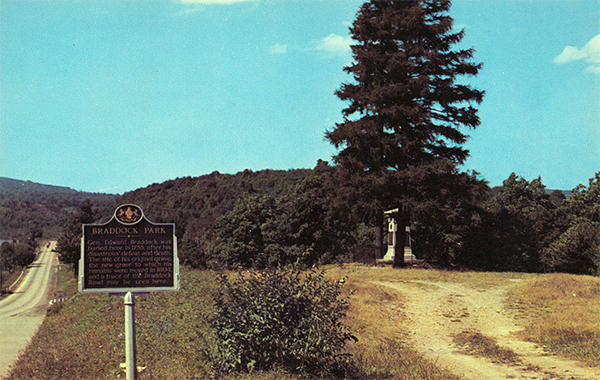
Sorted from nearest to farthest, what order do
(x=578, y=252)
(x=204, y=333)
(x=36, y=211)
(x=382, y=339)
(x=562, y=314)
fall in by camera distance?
1. (x=204, y=333)
2. (x=382, y=339)
3. (x=562, y=314)
4. (x=578, y=252)
5. (x=36, y=211)

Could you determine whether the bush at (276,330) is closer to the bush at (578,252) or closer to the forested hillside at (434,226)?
the forested hillside at (434,226)

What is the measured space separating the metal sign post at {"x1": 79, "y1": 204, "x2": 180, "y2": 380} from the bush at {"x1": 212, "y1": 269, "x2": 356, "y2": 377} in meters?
1.11

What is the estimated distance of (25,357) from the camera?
38.1 ft

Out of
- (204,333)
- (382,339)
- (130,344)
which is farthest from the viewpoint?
(382,339)

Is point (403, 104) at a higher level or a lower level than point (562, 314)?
higher

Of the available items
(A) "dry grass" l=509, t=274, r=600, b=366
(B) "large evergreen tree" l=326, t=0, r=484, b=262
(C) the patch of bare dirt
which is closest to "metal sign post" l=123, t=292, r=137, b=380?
(C) the patch of bare dirt

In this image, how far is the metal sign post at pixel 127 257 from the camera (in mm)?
7938

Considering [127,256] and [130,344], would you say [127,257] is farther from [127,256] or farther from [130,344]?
[130,344]

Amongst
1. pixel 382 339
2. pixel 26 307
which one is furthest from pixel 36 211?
pixel 382 339

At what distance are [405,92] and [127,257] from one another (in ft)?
67.8

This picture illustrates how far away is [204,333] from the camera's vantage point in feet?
33.6

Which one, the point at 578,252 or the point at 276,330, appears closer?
the point at 276,330

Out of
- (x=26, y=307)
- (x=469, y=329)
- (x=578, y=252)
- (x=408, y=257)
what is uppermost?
(x=578, y=252)

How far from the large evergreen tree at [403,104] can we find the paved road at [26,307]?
17061 millimetres
